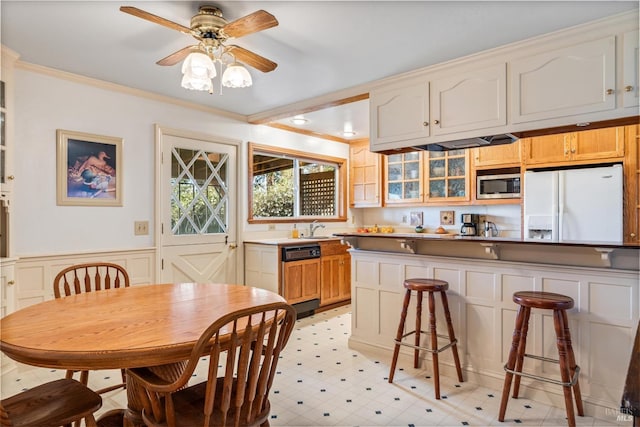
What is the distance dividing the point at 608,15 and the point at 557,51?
293 millimetres

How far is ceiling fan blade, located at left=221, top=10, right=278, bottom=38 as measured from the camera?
184 cm

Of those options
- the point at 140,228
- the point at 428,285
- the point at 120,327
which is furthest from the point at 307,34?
the point at 140,228

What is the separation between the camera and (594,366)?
226 cm

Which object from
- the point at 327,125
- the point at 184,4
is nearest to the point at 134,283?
the point at 184,4

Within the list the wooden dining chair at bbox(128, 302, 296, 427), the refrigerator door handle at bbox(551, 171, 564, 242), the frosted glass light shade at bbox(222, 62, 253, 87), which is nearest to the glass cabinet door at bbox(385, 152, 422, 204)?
the refrigerator door handle at bbox(551, 171, 564, 242)

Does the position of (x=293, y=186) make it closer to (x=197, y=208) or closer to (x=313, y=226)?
(x=313, y=226)

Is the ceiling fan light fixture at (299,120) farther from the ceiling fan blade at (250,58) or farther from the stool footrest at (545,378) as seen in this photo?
the stool footrest at (545,378)

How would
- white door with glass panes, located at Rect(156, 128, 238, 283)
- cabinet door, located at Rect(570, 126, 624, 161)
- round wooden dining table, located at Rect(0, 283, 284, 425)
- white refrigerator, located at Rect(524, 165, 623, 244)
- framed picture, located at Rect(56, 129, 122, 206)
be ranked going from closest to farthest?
round wooden dining table, located at Rect(0, 283, 284, 425) < framed picture, located at Rect(56, 129, 122, 206) < white refrigerator, located at Rect(524, 165, 623, 244) < cabinet door, located at Rect(570, 126, 624, 161) < white door with glass panes, located at Rect(156, 128, 238, 283)

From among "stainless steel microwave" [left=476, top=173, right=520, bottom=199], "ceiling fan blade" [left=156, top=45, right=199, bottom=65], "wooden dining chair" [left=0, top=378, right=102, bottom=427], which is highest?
"ceiling fan blade" [left=156, top=45, right=199, bottom=65]

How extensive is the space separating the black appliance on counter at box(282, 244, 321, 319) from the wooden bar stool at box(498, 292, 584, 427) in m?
2.40

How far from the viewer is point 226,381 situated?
4.28 feet

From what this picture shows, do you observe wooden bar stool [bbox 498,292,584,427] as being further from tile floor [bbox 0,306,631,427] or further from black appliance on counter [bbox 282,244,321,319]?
black appliance on counter [bbox 282,244,321,319]

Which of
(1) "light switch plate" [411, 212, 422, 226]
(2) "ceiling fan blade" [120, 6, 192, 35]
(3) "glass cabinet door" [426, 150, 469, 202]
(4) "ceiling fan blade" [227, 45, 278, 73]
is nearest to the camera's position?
(2) "ceiling fan blade" [120, 6, 192, 35]

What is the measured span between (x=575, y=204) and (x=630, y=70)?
1835 millimetres
